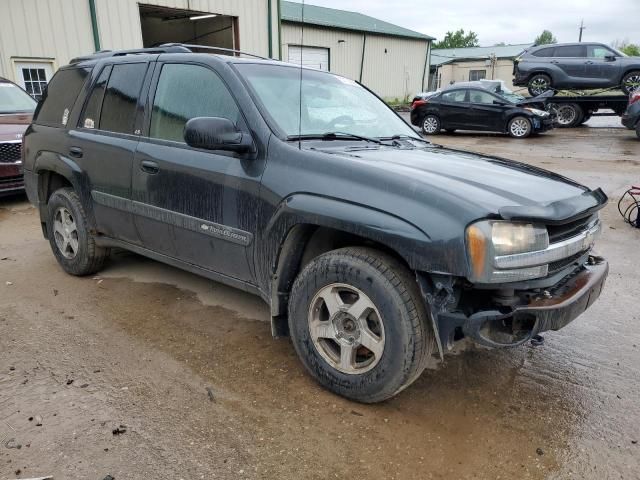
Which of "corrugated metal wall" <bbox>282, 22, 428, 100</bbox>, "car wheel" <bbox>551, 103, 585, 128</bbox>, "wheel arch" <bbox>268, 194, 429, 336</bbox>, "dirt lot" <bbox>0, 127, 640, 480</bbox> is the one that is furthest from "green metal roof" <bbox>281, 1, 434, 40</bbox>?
"wheel arch" <bbox>268, 194, 429, 336</bbox>

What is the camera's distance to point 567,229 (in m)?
2.69

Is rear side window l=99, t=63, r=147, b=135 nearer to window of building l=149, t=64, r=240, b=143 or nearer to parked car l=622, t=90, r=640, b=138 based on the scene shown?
window of building l=149, t=64, r=240, b=143

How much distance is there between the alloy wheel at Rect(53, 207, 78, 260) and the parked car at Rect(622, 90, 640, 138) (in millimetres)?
14296

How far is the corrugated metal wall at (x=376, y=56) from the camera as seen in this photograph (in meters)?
26.1

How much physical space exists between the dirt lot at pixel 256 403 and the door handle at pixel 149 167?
1.09 m

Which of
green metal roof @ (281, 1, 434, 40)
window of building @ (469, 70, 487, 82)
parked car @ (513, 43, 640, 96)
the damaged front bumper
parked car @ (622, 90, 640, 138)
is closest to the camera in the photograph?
the damaged front bumper

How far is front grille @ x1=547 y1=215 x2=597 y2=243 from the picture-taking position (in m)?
2.57

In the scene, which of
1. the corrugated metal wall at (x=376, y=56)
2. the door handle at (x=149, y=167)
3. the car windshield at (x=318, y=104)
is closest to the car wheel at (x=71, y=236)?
the door handle at (x=149, y=167)

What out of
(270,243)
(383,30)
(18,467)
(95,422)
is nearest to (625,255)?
(270,243)

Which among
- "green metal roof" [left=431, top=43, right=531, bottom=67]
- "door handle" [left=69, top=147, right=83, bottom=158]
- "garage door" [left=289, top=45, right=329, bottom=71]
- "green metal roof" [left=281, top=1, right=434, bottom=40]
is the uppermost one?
"green metal roof" [left=281, top=1, right=434, bottom=40]

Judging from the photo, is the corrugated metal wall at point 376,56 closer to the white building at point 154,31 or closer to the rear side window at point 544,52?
the white building at point 154,31

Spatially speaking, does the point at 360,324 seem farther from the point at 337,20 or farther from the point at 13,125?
the point at 337,20

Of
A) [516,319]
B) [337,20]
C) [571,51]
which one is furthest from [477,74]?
[516,319]

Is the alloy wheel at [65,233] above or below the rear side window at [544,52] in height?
below
